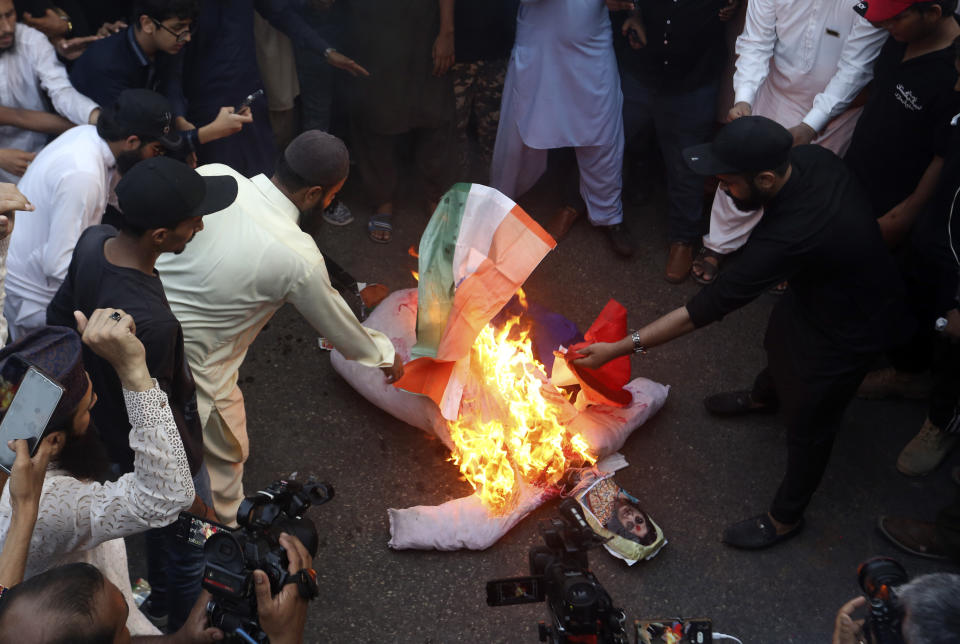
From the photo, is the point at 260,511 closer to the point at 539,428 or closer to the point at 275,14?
the point at 539,428

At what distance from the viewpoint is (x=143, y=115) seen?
3.86 m

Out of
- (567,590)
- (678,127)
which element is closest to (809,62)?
(678,127)

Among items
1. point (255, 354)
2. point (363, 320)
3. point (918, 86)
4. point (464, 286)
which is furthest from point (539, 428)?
point (918, 86)

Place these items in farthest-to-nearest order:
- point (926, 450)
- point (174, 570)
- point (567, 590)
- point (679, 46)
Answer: point (679, 46)
point (926, 450)
point (174, 570)
point (567, 590)

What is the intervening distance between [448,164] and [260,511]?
3.89 metres

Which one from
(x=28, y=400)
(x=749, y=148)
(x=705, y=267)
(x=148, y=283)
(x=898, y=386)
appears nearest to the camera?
(x=28, y=400)

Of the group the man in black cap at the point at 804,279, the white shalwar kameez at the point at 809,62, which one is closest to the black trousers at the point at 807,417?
the man in black cap at the point at 804,279

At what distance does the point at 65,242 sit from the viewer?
362 centimetres

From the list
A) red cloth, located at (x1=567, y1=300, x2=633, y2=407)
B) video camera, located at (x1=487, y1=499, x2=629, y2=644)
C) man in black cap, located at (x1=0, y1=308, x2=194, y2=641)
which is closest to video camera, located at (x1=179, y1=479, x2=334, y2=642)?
man in black cap, located at (x1=0, y1=308, x2=194, y2=641)

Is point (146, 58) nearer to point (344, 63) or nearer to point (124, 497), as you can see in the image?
point (344, 63)

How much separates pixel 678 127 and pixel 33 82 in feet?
12.6

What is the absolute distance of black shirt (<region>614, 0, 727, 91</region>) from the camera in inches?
201

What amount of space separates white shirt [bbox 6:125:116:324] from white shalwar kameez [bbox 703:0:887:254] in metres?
3.63

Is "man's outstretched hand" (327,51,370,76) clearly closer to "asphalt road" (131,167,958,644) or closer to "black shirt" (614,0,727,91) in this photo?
"asphalt road" (131,167,958,644)
